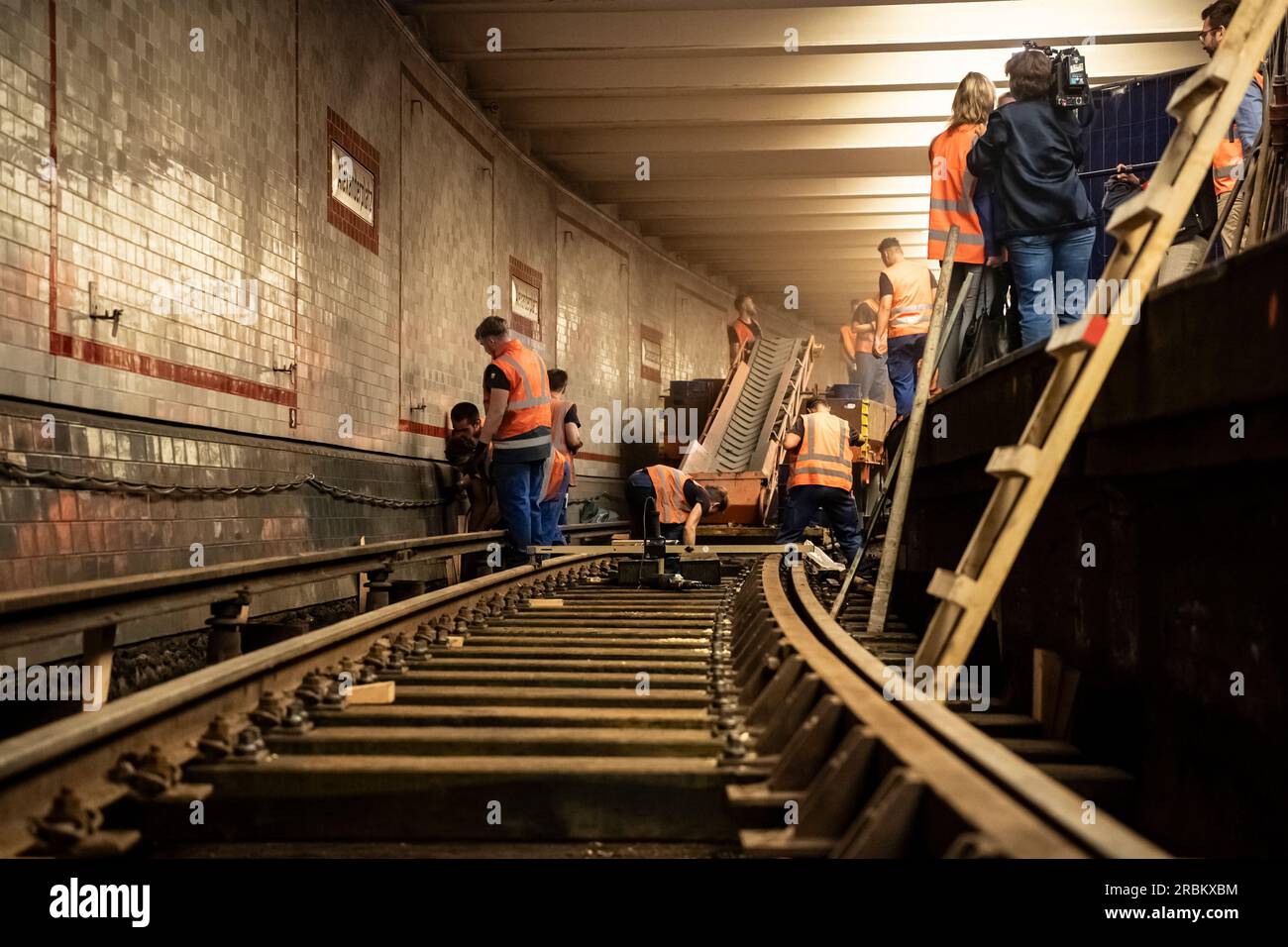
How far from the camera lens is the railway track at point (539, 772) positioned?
1.79 m

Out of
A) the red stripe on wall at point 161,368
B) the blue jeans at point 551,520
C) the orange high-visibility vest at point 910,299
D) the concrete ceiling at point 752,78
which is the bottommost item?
the blue jeans at point 551,520

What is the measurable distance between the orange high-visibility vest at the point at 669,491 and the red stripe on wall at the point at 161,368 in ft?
9.85

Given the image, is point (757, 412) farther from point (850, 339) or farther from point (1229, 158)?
point (1229, 158)

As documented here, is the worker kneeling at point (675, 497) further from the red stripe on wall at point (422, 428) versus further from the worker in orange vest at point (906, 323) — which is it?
the red stripe on wall at point (422, 428)

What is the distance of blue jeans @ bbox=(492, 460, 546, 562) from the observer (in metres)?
8.01

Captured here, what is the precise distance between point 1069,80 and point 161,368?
5235 millimetres

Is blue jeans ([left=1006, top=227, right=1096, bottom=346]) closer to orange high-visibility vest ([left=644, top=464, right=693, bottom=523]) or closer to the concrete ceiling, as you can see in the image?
orange high-visibility vest ([left=644, top=464, right=693, bottom=523])

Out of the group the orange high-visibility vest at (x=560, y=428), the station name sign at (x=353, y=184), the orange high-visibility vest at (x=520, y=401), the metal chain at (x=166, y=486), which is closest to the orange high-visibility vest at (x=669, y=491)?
the orange high-visibility vest at (x=560, y=428)

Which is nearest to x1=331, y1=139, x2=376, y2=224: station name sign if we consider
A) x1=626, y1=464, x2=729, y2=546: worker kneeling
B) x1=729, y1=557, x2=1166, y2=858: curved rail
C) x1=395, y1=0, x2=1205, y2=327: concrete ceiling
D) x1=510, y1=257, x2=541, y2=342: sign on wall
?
x1=395, y1=0, x2=1205, y2=327: concrete ceiling

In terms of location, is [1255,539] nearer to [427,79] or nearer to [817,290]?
[427,79]

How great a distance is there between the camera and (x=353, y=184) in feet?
32.9

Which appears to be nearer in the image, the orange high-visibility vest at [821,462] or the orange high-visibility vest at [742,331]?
the orange high-visibility vest at [821,462]
